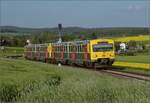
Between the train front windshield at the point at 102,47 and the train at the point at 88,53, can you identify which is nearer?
the train at the point at 88,53

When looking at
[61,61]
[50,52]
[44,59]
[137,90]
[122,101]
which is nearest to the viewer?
[122,101]

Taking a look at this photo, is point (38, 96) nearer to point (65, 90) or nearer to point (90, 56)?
point (65, 90)

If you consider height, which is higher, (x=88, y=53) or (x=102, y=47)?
(x=102, y=47)

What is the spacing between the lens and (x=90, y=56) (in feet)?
133

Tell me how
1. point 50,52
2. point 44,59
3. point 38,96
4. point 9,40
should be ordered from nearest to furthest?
1. point 38,96
2. point 50,52
3. point 44,59
4. point 9,40

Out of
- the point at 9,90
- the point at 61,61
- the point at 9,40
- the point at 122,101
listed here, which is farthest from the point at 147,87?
the point at 9,40

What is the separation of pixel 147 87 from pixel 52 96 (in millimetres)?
2615

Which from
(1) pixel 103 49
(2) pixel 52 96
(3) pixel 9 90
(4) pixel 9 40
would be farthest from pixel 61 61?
(4) pixel 9 40

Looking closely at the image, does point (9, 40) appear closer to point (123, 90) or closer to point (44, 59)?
point (44, 59)

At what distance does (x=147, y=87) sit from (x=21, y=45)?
111m

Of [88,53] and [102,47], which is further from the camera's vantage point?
[102,47]

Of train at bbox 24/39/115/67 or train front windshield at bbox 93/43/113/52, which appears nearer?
train at bbox 24/39/115/67

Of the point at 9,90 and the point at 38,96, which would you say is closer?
the point at 38,96

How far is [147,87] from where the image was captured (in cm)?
1270
